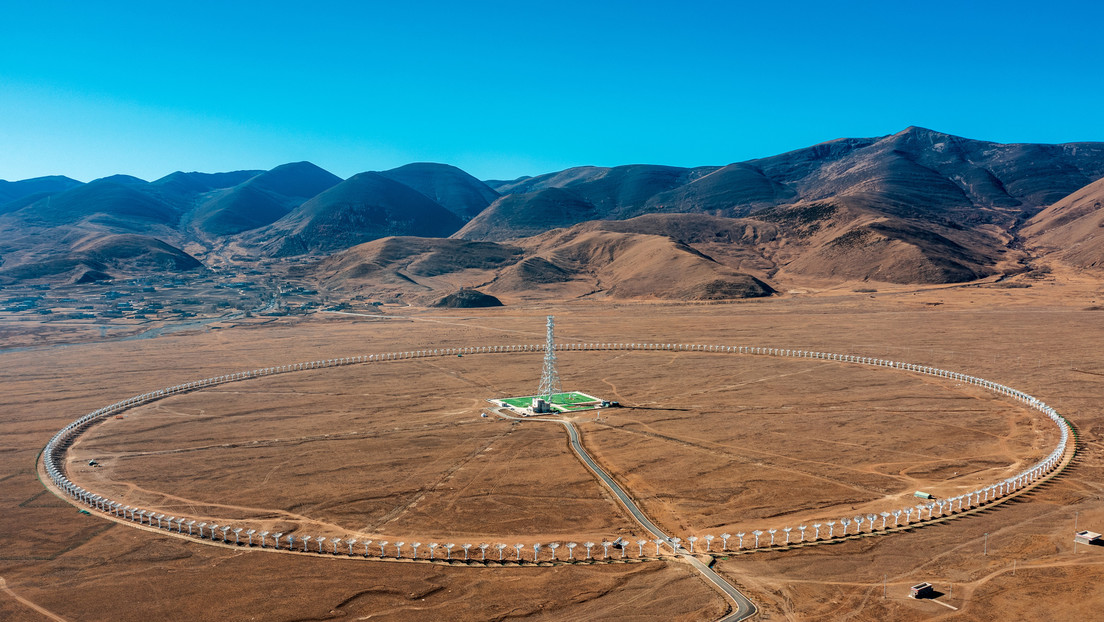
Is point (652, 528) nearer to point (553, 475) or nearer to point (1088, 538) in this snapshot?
point (553, 475)

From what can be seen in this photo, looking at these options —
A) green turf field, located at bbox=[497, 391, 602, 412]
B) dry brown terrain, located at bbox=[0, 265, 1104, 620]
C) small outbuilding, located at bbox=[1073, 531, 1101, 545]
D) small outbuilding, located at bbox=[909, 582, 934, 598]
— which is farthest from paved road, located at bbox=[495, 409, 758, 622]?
small outbuilding, located at bbox=[1073, 531, 1101, 545]

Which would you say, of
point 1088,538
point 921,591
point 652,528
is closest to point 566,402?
point 652,528

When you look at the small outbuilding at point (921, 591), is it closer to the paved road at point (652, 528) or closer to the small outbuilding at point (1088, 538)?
the paved road at point (652, 528)

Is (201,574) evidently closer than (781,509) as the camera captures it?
Yes

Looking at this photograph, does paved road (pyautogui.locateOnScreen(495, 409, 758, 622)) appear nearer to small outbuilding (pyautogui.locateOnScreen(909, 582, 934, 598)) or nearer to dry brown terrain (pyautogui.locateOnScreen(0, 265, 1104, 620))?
dry brown terrain (pyautogui.locateOnScreen(0, 265, 1104, 620))

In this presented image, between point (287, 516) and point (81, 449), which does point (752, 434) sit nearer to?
point (287, 516)

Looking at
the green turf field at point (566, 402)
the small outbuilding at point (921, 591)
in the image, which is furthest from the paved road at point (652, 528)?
the small outbuilding at point (921, 591)

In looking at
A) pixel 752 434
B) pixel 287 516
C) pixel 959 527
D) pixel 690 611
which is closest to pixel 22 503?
pixel 287 516
